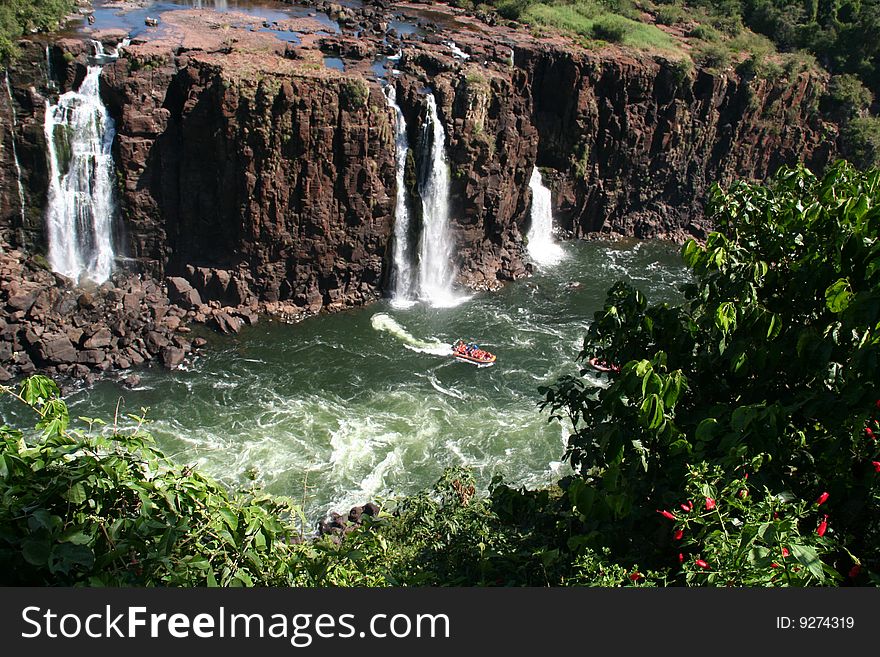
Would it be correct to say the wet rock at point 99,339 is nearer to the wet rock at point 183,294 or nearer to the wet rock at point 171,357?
the wet rock at point 171,357

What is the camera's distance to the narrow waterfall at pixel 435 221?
105ft

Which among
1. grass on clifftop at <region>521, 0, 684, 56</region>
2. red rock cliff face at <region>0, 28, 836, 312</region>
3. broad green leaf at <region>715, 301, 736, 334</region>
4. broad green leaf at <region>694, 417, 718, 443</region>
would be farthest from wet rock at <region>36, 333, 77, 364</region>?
grass on clifftop at <region>521, 0, 684, 56</region>

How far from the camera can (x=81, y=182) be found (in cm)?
2878

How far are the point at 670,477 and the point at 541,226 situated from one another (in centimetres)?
3261

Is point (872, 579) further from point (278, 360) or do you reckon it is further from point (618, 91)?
point (618, 91)

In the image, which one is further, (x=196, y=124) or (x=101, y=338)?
(x=196, y=124)

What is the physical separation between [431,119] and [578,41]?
41.7 ft

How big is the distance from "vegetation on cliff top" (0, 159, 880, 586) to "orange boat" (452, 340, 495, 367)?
1830 cm

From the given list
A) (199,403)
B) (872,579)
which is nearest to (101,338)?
(199,403)

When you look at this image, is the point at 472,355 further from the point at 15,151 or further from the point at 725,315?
the point at 725,315

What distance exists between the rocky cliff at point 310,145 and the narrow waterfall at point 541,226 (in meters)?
0.69

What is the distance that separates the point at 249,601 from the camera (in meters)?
4.68

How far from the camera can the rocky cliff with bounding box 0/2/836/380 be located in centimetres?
2836

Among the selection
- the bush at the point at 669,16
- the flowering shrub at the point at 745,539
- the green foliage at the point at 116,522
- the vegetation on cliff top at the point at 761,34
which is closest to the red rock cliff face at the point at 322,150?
the vegetation on cliff top at the point at 761,34
